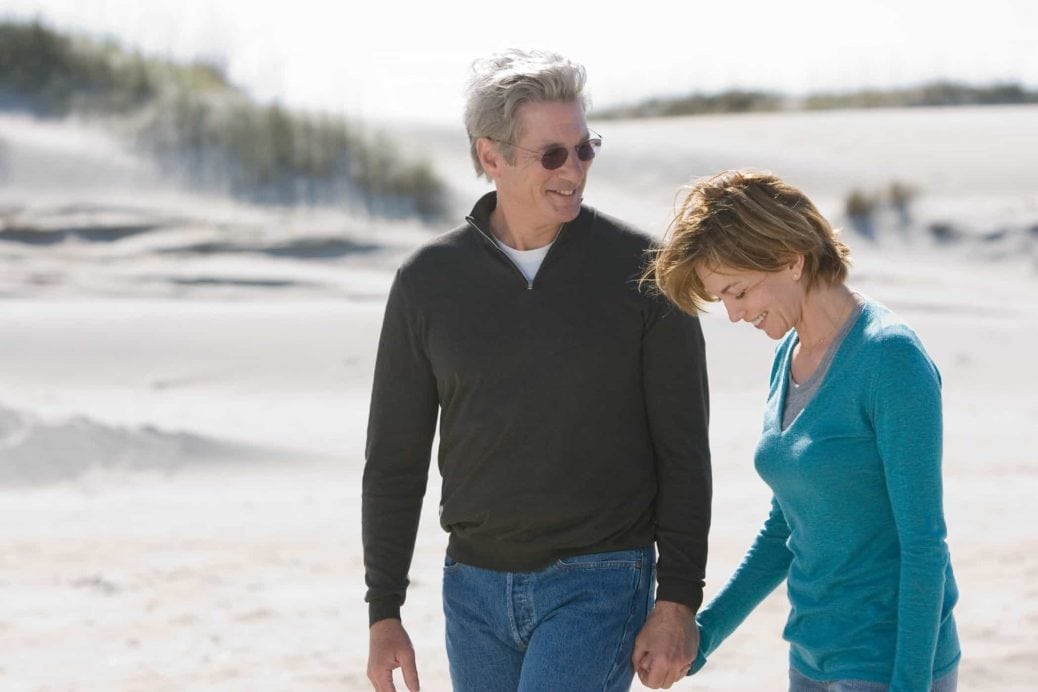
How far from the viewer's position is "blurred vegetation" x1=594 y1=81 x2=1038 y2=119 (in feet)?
95.5

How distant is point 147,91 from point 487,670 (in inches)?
666

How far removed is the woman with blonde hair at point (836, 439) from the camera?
8.55ft

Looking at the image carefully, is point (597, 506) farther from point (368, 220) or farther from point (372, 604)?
point (368, 220)

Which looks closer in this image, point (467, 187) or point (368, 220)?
point (368, 220)

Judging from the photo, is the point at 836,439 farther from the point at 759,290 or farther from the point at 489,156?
the point at 489,156

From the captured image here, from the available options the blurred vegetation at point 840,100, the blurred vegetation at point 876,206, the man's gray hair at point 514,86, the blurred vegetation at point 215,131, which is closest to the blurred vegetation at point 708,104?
the blurred vegetation at point 840,100

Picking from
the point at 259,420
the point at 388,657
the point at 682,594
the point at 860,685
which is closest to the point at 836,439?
the point at 860,685

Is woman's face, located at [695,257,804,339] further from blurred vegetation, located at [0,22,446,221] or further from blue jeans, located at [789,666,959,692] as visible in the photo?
blurred vegetation, located at [0,22,446,221]

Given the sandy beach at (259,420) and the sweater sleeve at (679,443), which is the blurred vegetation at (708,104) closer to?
the sandy beach at (259,420)

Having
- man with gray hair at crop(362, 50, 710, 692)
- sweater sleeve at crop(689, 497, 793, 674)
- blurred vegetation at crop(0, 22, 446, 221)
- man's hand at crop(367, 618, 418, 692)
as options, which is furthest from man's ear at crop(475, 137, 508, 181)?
blurred vegetation at crop(0, 22, 446, 221)

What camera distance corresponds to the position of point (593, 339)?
3.12 meters

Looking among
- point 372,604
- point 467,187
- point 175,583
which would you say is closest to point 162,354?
point 175,583

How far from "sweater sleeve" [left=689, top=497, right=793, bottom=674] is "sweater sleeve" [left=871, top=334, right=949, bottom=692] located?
1.70ft

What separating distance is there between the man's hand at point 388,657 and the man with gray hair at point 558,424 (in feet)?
0.55
